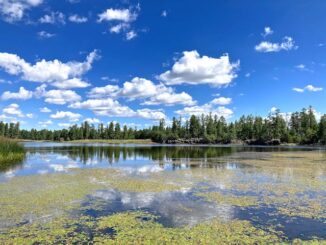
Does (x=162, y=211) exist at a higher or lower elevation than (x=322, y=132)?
lower

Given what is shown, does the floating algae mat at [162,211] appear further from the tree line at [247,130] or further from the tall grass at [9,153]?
the tree line at [247,130]

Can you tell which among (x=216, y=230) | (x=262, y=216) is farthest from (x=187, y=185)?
(x=216, y=230)

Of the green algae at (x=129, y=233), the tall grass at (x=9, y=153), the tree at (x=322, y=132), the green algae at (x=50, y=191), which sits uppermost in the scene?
the tree at (x=322, y=132)

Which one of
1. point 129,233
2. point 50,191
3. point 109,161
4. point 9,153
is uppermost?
point 9,153

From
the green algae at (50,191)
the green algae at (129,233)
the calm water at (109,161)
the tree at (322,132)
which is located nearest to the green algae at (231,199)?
the green algae at (50,191)

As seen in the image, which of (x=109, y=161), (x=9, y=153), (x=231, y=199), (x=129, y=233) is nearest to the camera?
(x=129, y=233)

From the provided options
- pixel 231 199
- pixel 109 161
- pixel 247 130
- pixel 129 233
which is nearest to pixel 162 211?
pixel 129 233

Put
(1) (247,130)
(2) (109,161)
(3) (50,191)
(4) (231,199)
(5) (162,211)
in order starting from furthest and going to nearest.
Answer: (1) (247,130), (2) (109,161), (3) (50,191), (4) (231,199), (5) (162,211)

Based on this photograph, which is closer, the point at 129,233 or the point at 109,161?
the point at 129,233

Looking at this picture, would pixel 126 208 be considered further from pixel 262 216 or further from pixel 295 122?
pixel 295 122

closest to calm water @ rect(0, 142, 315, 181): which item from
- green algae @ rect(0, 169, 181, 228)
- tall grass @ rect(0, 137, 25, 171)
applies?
tall grass @ rect(0, 137, 25, 171)

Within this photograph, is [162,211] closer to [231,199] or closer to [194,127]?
[231,199]

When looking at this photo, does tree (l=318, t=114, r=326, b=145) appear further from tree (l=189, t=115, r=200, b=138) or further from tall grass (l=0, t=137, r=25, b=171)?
tall grass (l=0, t=137, r=25, b=171)

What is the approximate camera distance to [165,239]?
400 inches
